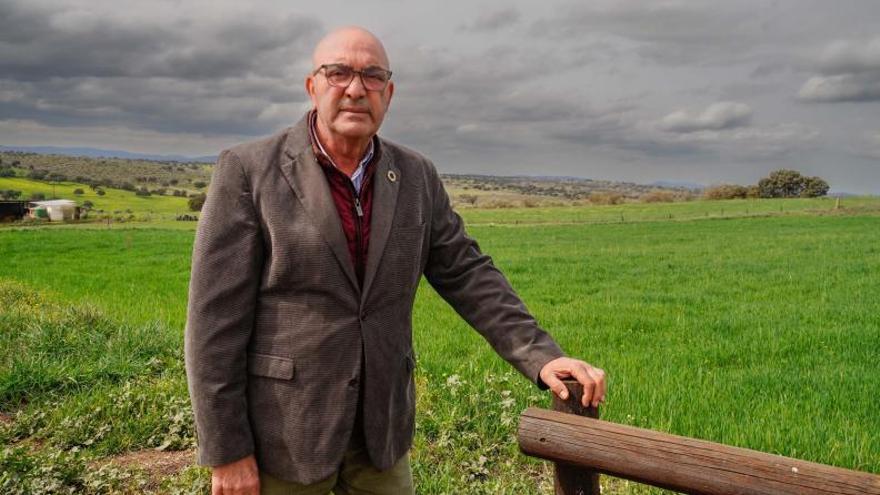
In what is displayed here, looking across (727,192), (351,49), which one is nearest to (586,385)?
(351,49)

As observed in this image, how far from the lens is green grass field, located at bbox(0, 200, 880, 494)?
555 cm

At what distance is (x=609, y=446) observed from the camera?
2.36 m

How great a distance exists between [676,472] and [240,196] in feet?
5.55

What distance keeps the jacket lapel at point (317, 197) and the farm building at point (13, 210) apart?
191 ft

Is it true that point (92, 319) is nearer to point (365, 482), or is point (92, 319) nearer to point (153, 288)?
point (153, 288)

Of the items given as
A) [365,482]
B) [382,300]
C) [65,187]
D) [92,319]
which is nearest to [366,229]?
[382,300]

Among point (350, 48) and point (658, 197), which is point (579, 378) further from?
point (658, 197)

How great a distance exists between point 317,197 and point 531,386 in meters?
4.55

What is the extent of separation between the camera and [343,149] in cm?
274

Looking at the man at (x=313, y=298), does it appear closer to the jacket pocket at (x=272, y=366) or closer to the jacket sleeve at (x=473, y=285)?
the jacket pocket at (x=272, y=366)

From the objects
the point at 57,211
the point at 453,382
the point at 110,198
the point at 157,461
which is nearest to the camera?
the point at 157,461

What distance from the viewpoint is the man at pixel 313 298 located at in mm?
2609

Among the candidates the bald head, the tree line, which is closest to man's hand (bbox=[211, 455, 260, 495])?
the bald head

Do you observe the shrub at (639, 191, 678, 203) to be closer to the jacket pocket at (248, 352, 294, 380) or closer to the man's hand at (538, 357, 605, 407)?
the man's hand at (538, 357, 605, 407)
